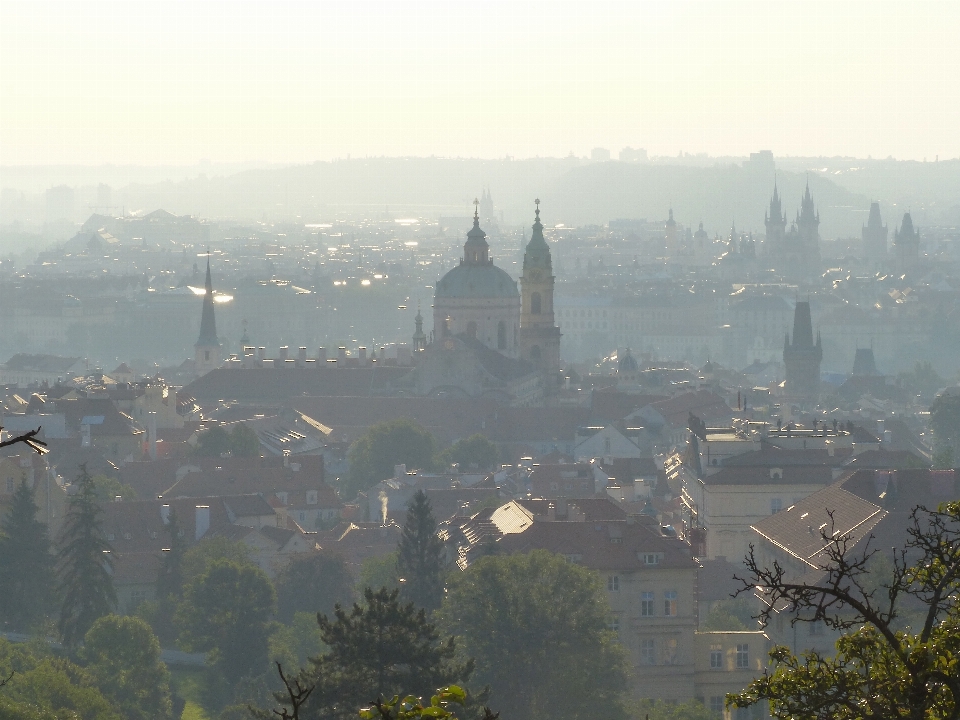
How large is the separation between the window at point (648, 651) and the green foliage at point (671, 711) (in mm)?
3223

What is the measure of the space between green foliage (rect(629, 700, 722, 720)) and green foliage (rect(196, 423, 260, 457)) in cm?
3048

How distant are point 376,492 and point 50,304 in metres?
117

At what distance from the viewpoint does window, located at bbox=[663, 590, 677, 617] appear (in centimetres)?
3744

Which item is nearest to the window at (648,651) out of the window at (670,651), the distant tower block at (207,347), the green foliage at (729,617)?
the window at (670,651)

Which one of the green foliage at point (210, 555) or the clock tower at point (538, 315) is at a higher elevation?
the green foliage at point (210, 555)

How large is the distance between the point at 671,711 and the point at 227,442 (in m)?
32.9

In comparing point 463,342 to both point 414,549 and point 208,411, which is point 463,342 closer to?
point 208,411

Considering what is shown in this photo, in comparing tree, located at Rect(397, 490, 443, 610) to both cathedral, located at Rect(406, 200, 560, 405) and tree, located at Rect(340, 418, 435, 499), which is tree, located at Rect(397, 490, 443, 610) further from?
cathedral, located at Rect(406, 200, 560, 405)

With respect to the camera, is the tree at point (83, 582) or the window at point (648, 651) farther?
the tree at point (83, 582)

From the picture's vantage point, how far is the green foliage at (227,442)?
63.4 m

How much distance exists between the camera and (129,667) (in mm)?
35250

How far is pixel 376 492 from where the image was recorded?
197 feet

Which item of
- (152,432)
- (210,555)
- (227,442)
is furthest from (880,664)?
(152,432)

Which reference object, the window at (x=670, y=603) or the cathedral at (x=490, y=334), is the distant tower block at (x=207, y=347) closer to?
the cathedral at (x=490, y=334)
